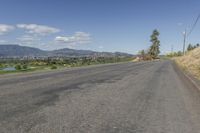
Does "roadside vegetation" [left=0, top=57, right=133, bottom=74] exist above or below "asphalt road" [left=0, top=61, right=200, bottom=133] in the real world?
below

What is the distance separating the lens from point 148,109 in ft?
22.8

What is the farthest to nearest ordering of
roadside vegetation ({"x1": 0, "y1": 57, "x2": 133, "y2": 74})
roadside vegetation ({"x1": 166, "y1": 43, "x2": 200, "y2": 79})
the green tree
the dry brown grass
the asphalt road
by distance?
the green tree
roadside vegetation ({"x1": 0, "y1": 57, "x2": 133, "y2": 74})
roadside vegetation ({"x1": 166, "y1": 43, "x2": 200, "y2": 79})
the dry brown grass
the asphalt road

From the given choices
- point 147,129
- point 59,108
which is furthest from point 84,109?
point 147,129

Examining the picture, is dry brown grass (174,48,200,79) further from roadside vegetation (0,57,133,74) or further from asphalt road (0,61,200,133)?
roadside vegetation (0,57,133,74)

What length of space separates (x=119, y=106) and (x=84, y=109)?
1.12m

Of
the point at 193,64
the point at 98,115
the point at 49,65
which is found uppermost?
the point at 193,64

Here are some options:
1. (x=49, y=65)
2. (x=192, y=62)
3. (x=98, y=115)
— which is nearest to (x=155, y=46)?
(x=49, y=65)

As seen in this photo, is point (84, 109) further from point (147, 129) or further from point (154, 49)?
point (154, 49)

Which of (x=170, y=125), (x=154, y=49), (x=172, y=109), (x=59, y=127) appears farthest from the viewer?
(x=154, y=49)

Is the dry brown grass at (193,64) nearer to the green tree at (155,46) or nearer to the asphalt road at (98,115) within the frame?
the asphalt road at (98,115)

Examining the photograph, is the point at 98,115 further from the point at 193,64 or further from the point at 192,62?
the point at 192,62

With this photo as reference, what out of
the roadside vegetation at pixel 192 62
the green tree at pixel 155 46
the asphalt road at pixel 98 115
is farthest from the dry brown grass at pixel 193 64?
the green tree at pixel 155 46

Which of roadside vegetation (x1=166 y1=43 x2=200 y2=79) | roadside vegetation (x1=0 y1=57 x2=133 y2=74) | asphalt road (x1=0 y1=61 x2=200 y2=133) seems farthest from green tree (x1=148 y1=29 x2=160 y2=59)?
asphalt road (x1=0 y1=61 x2=200 y2=133)

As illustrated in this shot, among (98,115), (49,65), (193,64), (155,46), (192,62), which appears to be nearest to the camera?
(98,115)
